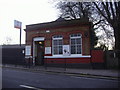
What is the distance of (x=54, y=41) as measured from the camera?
19.6 meters

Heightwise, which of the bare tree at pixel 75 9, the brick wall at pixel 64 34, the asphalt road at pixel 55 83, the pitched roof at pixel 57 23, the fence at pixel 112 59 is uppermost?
the bare tree at pixel 75 9

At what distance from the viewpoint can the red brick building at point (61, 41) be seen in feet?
58.6

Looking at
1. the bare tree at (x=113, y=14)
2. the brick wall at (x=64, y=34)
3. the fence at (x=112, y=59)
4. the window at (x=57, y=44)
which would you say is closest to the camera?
the fence at (x=112, y=59)

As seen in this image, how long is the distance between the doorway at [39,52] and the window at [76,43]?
15.7 ft

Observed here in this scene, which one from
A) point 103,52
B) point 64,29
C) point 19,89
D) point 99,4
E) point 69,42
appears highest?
point 99,4

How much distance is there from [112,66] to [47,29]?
358 inches

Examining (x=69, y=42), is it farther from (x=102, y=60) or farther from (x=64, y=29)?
(x=102, y=60)

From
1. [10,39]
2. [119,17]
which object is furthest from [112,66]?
[10,39]

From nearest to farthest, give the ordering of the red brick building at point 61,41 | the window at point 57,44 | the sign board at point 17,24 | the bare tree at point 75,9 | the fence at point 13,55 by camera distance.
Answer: the red brick building at point 61,41
the window at point 57,44
the fence at point 13,55
the bare tree at point 75,9
the sign board at point 17,24

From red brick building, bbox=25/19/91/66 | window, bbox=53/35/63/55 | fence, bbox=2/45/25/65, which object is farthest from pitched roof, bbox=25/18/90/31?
fence, bbox=2/45/25/65

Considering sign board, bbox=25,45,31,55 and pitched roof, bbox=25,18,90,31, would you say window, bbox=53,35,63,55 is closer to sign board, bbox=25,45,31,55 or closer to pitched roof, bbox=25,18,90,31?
pitched roof, bbox=25,18,90,31

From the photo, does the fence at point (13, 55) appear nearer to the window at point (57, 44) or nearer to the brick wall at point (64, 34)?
the brick wall at point (64, 34)

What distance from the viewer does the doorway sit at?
69.8 ft

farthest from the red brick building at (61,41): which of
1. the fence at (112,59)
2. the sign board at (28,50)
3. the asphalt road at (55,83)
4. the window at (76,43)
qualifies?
the asphalt road at (55,83)
